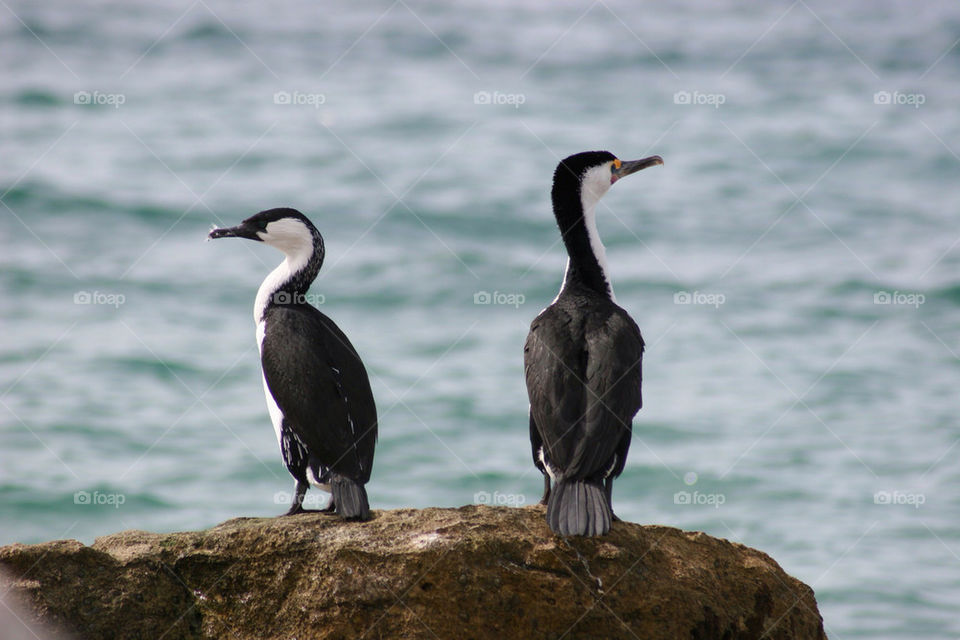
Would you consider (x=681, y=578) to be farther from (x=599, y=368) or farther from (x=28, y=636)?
(x=28, y=636)

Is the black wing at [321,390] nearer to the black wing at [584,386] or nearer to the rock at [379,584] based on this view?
the rock at [379,584]

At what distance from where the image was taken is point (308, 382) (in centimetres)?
673

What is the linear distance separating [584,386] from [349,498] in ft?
4.24

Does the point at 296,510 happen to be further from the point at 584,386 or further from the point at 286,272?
the point at 584,386

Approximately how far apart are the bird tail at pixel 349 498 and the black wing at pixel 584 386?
935 mm

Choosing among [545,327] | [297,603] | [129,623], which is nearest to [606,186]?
[545,327]

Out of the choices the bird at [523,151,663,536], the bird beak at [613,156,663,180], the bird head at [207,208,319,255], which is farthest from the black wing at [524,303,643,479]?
the bird head at [207,208,319,255]

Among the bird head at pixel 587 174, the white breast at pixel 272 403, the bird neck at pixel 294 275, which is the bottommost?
the white breast at pixel 272 403

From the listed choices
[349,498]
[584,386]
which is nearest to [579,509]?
[584,386]

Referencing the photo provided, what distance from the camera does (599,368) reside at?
6.56 m

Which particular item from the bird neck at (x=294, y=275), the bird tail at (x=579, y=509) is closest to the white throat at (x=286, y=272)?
the bird neck at (x=294, y=275)

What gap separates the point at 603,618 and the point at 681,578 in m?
0.42

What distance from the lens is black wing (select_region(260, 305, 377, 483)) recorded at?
655cm

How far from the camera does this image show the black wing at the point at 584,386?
6.22 m
